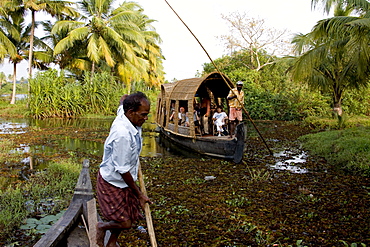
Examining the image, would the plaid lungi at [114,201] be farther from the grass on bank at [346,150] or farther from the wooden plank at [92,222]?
the grass on bank at [346,150]

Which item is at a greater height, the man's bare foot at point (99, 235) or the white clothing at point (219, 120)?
the white clothing at point (219, 120)

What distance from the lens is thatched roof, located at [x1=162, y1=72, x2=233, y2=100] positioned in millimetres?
8508

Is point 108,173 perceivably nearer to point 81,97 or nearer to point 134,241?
point 134,241

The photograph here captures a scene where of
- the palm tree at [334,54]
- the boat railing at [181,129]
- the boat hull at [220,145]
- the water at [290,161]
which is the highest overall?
the palm tree at [334,54]

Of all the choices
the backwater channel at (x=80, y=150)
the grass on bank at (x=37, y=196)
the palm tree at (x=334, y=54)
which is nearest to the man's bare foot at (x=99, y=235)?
the grass on bank at (x=37, y=196)

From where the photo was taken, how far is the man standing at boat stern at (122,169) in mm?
2273

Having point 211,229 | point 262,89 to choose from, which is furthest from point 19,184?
point 262,89

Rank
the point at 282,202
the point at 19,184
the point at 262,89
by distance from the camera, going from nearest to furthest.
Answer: the point at 282,202 → the point at 19,184 → the point at 262,89

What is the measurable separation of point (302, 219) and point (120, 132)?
117 inches

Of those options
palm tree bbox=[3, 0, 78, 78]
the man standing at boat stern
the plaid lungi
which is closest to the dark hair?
the man standing at boat stern

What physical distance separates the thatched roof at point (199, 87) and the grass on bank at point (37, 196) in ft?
12.5

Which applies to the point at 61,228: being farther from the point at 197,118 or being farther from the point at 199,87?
the point at 199,87

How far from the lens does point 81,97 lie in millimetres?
17609

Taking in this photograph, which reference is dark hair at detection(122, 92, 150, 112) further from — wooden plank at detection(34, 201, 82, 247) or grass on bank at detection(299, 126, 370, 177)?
grass on bank at detection(299, 126, 370, 177)
